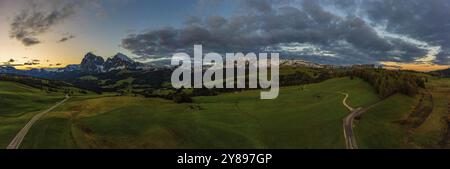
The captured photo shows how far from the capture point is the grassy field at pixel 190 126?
343ft

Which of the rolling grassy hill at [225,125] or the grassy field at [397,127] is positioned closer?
the grassy field at [397,127]

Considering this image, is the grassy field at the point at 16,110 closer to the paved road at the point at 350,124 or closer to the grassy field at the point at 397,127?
the paved road at the point at 350,124

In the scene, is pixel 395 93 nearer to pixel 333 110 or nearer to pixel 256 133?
pixel 333 110

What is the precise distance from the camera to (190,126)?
386 feet

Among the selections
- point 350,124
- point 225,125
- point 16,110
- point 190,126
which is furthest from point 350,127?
point 16,110

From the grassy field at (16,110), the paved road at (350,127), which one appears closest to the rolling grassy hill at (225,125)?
the grassy field at (16,110)

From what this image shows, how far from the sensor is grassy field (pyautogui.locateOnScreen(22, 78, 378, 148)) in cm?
10450

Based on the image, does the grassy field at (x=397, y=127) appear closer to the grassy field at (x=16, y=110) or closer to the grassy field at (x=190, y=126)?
the grassy field at (x=190, y=126)


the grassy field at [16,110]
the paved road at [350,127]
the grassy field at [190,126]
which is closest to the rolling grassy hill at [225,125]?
the grassy field at [190,126]

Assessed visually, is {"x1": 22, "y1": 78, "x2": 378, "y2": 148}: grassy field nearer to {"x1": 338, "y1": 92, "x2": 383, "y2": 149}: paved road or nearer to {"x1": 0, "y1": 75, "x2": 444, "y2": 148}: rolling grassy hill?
{"x1": 0, "y1": 75, "x2": 444, "y2": 148}: rolling grassy hill

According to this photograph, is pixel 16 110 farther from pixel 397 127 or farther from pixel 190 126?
pixel 397 127

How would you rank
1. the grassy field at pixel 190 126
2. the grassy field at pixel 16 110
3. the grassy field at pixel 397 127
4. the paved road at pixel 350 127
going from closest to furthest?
the paved road at pixel 350 127
the grassy field at pixel 397 127
the grassy field at pixel 190 126
the grassy field at pixel 16 110

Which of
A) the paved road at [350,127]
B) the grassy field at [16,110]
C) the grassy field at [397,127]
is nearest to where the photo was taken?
the paved road at [350,127]

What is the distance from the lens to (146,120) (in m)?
125
